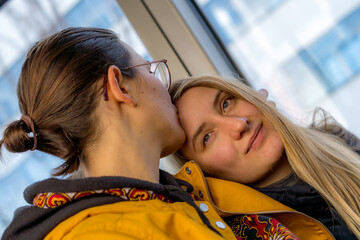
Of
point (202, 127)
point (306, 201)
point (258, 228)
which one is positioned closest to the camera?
point (258, 228)

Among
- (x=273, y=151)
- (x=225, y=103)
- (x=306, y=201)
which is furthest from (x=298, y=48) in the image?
(x=306, y=201)

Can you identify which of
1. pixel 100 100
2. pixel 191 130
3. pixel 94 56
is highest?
pixel 94 56

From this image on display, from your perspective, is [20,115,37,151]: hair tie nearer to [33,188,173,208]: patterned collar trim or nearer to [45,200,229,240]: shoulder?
[33,188,173,208]: patterned collar trim

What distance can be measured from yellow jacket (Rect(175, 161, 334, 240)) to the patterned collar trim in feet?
1.25

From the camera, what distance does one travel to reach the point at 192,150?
158cm

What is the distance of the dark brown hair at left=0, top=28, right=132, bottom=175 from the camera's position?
1128 mm

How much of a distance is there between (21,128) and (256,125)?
82cm

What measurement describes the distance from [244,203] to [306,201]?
0.22 metres

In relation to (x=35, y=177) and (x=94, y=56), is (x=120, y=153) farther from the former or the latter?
(x=35, y=177)

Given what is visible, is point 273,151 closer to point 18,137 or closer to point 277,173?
point 277,173

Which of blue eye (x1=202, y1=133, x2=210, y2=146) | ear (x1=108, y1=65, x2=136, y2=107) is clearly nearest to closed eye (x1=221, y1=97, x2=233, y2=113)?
blue eye (x1=202, y1=133, x2=210, y2=146)

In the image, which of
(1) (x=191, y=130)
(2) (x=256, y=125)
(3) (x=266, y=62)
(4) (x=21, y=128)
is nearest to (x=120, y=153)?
(4) (x=21, y=128)

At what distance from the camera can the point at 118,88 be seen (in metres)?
1.16

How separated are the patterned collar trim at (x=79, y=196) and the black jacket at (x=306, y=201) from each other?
22.5 inches
